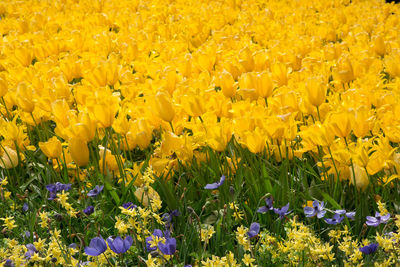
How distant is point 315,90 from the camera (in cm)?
267

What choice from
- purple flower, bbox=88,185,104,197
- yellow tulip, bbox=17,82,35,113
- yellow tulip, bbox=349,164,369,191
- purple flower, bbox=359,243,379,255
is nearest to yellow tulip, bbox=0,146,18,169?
yellow tulip, bbox=17,82,35,113

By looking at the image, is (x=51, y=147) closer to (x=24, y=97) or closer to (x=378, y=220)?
(x=24, y=97)

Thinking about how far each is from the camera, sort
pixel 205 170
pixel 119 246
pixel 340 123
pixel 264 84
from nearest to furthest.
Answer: pixel 119 246, pixel 340 123, pixel 205 170, pixel 264 84

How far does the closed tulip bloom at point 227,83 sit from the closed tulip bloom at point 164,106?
0.53m

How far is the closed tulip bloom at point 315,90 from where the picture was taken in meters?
2.66

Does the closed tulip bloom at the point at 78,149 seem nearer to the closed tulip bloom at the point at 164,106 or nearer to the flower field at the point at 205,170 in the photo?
the flower field at the point at 205,170

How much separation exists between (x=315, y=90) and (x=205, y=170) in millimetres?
684

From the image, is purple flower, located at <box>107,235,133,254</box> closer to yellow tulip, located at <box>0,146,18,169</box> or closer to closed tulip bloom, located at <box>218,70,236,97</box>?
yellow tulip, located at <box>0,146,18,169</box>

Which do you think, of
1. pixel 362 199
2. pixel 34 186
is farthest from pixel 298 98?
pixel 34 186

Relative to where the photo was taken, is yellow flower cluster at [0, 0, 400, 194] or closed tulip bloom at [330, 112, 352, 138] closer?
closed tulip bloom at [330, 112, 352, 138]

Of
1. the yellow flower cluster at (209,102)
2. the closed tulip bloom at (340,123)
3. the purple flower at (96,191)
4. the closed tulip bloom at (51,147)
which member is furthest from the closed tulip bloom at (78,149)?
the closed tulip bloom at (340,123)

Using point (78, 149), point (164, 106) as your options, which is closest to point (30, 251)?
point (78, 149)

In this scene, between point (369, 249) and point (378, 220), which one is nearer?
point (369, 249)

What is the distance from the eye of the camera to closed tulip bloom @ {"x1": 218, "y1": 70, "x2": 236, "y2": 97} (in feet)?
10.1
